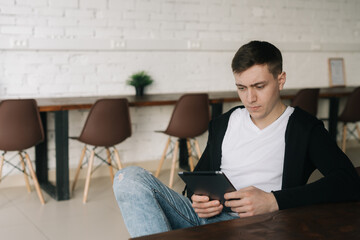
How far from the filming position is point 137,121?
488 centimetres

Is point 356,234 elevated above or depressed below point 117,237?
above

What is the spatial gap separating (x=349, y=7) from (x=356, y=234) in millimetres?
5629

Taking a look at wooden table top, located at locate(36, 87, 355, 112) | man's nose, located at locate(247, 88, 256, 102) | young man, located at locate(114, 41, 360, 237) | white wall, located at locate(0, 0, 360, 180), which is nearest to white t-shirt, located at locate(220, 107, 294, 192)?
young man, located at locate(114, 41, 360, 237)

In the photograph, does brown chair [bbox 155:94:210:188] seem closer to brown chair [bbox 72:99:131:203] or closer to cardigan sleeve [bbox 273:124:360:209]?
brown chair [bbox 72:99:131:203]

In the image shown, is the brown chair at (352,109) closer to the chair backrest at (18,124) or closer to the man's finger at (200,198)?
the chair backrest at (18,124)

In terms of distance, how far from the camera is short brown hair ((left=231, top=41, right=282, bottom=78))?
164 centimetres

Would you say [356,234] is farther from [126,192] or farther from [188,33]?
[188,33]

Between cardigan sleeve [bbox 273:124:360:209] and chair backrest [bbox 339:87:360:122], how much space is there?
412cm

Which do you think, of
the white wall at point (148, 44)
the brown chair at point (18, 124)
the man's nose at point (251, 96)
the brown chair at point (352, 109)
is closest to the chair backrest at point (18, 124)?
the brown chair at point (18, 124)

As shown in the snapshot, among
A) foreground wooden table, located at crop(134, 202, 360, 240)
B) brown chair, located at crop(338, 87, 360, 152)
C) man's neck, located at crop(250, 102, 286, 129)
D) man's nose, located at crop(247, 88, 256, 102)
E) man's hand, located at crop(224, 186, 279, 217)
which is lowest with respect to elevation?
brown chair, located at crop(338, 87, 360, 152)

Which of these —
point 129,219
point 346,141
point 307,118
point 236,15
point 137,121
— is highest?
point 236,15

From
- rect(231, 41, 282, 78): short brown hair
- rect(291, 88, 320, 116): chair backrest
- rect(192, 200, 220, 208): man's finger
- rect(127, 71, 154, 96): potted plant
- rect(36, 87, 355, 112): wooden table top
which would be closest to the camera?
rect(192, 200, 220, 208): man's finger

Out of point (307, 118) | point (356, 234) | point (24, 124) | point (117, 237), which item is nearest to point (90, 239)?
point (117, 237)

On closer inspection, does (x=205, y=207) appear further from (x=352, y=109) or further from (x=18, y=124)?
(x=352, y=109)
